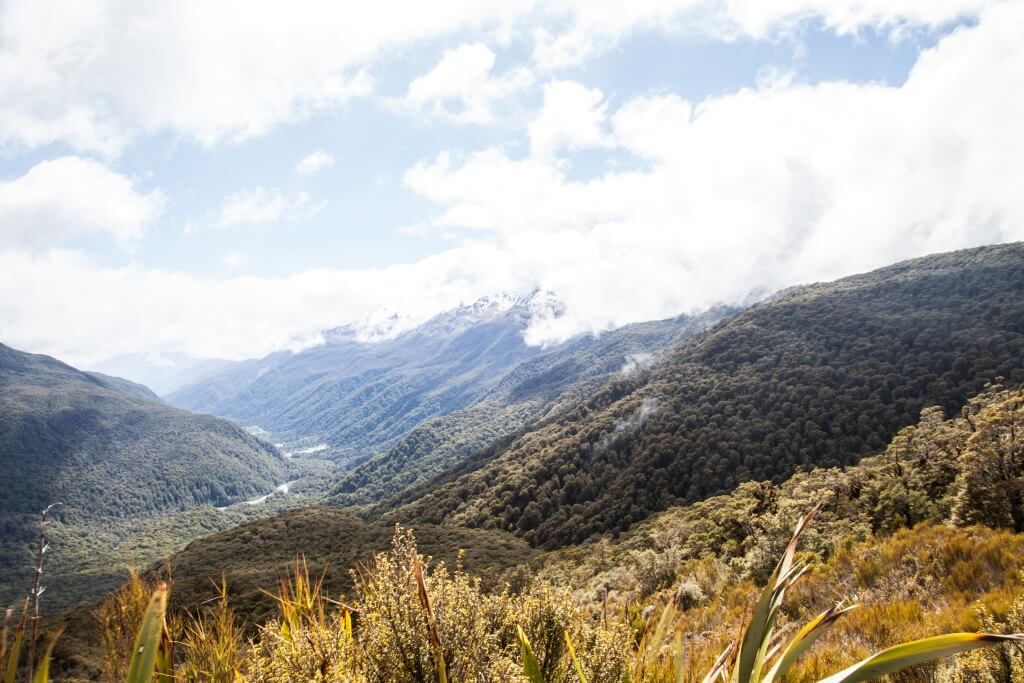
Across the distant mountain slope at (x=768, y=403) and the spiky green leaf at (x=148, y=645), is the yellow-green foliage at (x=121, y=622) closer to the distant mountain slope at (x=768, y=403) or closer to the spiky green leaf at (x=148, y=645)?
the spiky green leaf at (x=148, y=645)

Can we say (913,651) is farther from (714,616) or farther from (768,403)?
(768,403)

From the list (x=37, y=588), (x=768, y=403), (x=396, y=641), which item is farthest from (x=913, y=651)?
(x=768, y=403)

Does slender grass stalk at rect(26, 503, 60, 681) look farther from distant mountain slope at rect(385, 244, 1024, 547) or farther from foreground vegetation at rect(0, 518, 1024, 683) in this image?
distant mountain slope at rect(385, 244, 1024, 547)

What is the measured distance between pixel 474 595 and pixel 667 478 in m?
79.2

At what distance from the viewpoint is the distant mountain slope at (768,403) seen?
70888 mm

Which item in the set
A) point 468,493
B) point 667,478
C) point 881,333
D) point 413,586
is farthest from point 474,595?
point 881,333

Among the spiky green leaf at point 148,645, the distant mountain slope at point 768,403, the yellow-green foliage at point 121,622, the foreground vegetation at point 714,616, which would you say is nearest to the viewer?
the spiky green leaf at point 148,645

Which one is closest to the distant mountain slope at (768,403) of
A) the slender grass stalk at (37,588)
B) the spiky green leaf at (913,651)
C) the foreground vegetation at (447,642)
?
the foreground vegetation at (447,642)

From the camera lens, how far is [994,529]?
9953 millimetres

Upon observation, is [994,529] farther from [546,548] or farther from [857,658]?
[546,548]

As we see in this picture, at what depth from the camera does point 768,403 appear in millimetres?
82125

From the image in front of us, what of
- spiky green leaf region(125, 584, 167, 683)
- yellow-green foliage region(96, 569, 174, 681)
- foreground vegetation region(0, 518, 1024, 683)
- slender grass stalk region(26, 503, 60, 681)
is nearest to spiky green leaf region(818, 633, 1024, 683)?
foreground vegetation region(0, 518, 1024, 683)

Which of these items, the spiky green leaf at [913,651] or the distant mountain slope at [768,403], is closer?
the spiky green leaf at [913,651]

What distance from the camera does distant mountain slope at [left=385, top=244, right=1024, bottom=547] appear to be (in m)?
70.9
